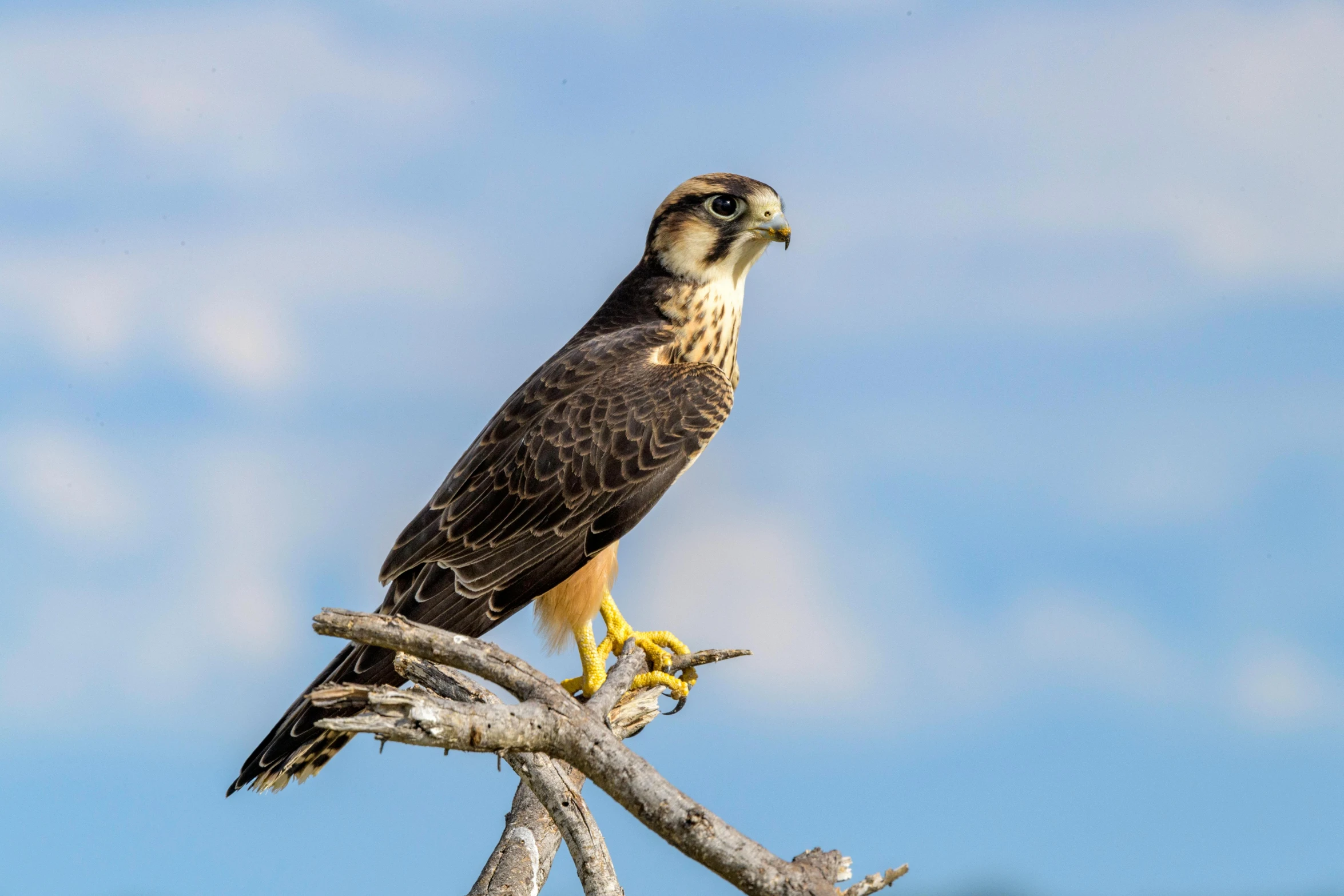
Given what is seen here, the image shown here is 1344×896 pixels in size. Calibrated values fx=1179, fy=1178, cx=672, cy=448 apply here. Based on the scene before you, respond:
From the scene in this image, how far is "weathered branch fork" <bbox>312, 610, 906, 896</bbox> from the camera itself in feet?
10.5

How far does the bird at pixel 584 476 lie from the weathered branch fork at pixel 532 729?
796mm

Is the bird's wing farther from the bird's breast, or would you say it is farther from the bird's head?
the bird's head

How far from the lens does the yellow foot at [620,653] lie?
17.3ft

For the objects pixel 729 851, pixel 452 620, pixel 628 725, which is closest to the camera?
pixel 729 851

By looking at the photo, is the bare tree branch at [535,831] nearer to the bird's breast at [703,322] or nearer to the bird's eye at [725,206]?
the bird's breast at [703,322]

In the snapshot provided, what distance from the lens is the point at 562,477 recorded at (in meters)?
5.14

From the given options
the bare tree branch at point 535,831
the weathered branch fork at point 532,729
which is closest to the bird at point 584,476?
the bare tree branch at point 535,831

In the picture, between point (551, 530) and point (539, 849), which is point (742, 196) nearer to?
point (551, 530)

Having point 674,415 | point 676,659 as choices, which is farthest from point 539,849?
point 674,415

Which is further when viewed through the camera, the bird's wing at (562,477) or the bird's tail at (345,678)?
the bird's wing at (562,477)

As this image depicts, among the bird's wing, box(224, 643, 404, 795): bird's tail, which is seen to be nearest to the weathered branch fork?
box(224, 643, 404, 795): bird's tail

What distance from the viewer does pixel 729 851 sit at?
3.42 m

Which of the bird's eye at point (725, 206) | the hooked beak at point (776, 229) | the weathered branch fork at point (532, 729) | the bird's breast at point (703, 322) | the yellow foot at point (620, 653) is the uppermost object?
the bird's eye at point (725, 206)

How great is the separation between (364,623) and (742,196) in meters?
3.05
